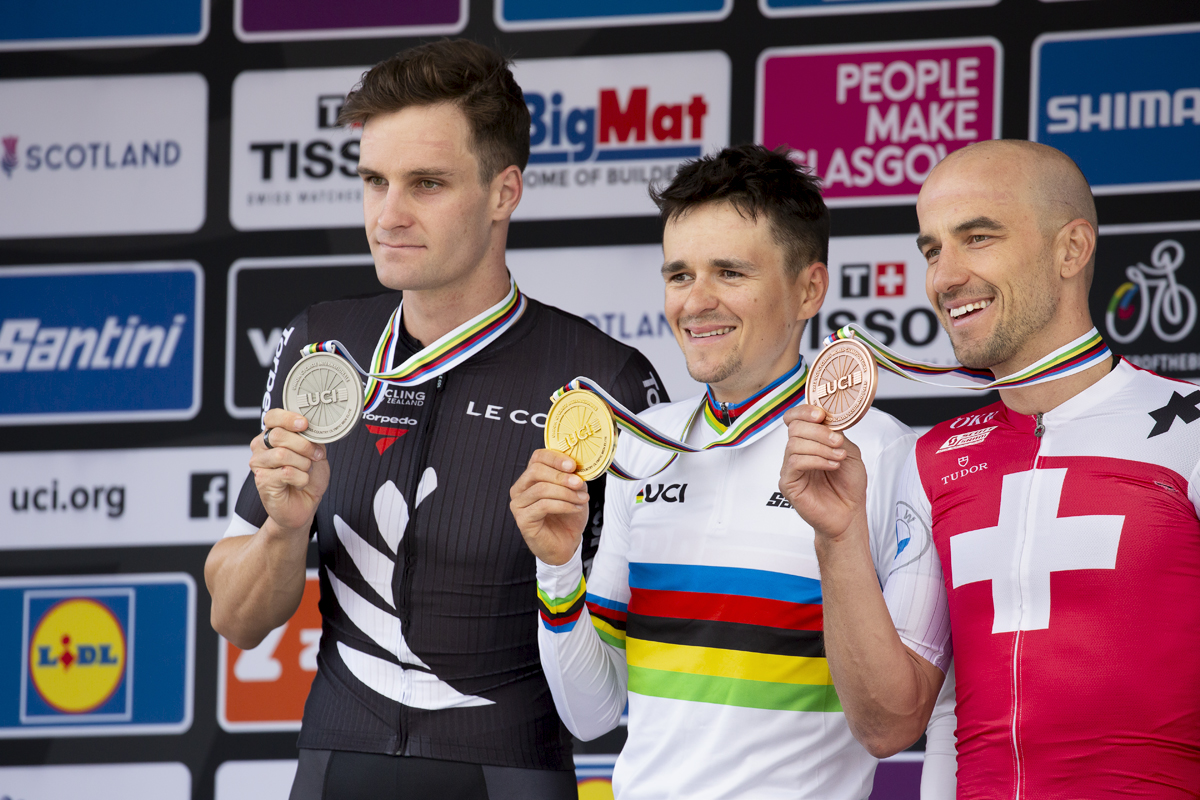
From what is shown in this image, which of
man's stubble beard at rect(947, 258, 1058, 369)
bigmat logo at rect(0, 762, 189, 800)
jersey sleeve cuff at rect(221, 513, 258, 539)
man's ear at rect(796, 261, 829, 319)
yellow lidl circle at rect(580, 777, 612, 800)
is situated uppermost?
man's ear at rect(796, 261, 829, 319)

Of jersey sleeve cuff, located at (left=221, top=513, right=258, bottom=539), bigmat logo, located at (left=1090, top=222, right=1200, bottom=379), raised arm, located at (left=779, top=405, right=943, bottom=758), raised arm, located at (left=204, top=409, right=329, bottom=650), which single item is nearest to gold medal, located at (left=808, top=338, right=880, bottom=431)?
raised arm, located at (left=779, top=405, right=943, bottom=758)

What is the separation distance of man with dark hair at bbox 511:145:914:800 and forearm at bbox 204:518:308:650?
17.1 inches

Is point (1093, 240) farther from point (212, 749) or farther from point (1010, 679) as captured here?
point (212, 749)

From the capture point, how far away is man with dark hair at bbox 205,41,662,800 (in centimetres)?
202

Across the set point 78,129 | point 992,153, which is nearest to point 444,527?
point 992,153

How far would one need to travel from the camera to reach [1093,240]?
188 centimetres

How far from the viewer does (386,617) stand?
6.80ft

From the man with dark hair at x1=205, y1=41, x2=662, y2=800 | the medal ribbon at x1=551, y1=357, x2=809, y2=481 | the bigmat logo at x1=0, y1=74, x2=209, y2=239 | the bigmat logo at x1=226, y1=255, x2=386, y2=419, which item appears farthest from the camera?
the bigmat logo at x1=0, y1=74, x2=209, y2=239

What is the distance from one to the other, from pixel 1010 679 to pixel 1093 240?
2.17 feet

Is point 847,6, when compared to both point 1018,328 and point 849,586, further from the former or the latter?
point 849,586

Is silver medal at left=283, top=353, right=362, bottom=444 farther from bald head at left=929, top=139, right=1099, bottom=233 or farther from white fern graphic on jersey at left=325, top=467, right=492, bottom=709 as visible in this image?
bald head at left=929, top=139, right=1099, bottom=233

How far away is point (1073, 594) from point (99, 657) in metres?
2.72

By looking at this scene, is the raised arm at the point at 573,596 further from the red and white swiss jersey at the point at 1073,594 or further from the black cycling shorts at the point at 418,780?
the red and white swiss jersey at the point at 1073,594

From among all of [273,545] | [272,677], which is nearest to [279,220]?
[272,677]
